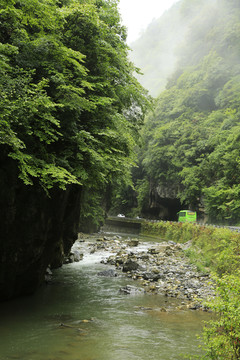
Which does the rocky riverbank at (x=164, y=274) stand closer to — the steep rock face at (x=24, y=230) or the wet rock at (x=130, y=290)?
the wet rock at (x=130, y=290)

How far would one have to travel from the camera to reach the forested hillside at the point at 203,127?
3556cm

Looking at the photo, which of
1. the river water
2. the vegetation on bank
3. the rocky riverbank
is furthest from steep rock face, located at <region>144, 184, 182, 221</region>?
the river water

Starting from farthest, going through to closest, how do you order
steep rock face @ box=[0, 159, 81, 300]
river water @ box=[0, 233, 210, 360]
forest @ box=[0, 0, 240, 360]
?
1. steep rock face @ box=[0, 159, 81, 300]
2. forest @ box=[0, 0, 240, 360]
3. river water @ box=[0, 233, 210, 360]

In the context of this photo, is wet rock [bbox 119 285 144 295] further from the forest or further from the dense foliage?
the dense foliage

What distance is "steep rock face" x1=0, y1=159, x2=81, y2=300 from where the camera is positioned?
30.0 ft

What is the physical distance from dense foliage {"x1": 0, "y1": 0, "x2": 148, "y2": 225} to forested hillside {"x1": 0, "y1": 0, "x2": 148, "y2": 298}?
3 centimetres

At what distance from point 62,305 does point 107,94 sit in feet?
25.6

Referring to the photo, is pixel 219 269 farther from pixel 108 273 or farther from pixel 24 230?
pixel 24 230

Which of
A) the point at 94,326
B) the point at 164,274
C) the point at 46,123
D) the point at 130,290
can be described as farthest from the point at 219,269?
the point at 46,123

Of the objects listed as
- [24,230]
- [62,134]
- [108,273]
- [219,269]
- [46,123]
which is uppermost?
[46,123]

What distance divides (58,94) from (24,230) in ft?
14.4

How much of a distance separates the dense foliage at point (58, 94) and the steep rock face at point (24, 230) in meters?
0.55

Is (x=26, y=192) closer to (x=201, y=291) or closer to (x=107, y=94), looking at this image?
(x=107, y=94)

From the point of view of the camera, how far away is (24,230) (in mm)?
10148
